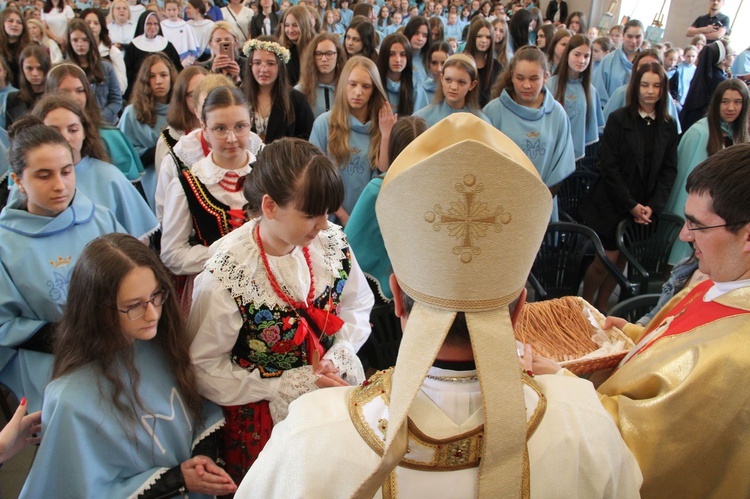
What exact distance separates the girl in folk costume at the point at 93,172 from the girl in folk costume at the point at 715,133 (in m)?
3.23

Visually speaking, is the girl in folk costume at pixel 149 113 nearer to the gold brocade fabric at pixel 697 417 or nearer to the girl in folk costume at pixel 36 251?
the girl in folk costume at pixel 36 251

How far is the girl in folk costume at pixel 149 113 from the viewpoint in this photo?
4027 mm

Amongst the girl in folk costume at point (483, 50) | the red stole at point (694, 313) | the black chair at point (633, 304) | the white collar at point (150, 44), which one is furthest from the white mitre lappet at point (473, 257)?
the white collar at point (150, 44)

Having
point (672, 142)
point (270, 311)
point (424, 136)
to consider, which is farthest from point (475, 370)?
point (672, 142)

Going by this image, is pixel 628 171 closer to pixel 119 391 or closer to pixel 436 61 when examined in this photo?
pixel 436 61

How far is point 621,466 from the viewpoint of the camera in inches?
45.4

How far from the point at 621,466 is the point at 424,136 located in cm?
75

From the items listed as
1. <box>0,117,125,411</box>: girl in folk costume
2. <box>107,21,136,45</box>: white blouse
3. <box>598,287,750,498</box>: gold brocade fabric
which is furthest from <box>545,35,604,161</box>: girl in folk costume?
<box>107,21,136,45</box>: white blouse

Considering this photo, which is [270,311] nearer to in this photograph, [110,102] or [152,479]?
[152,479]

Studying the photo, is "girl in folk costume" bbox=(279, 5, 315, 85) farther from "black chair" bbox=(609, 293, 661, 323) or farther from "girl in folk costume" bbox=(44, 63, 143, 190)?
"black chair" bbox=(609, 293, 661, 323)

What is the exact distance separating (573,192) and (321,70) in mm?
2266

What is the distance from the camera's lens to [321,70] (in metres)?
4.74

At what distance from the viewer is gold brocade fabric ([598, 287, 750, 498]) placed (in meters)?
1.42

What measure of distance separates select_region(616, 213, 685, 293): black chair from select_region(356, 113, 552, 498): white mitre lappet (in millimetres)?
2896
